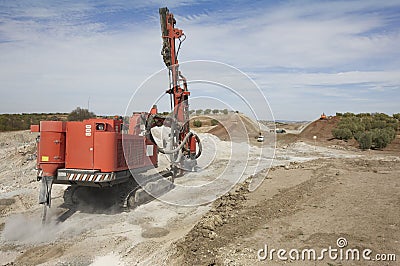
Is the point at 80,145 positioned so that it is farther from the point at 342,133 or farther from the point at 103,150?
the point at 342,133

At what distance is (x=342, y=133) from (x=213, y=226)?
27753mm

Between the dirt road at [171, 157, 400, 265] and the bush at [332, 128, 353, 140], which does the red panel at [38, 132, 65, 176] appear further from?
the bush at [332, 128, 353, 140]

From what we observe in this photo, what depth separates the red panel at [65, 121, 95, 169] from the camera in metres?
7.14

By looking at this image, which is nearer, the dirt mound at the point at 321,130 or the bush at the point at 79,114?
the bush at the point at 79,114

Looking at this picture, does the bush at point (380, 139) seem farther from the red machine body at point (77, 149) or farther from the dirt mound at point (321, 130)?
the red machine body at point (77, 149)

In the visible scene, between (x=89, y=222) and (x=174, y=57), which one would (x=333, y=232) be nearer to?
(x=89, y=222)

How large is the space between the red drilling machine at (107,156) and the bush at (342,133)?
23.7m

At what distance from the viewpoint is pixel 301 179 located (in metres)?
11.6

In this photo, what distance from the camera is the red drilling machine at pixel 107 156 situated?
7.02 meters

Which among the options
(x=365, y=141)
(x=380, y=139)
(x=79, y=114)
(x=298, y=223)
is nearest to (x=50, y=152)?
(x=298, y=223)

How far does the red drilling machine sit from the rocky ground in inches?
22.6

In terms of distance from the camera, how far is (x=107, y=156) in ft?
23.4

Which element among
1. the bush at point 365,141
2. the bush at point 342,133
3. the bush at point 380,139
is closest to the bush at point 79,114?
the bush at point 365,141

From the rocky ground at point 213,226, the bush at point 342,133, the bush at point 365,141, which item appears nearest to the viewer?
the rocky ground at point 213,226
